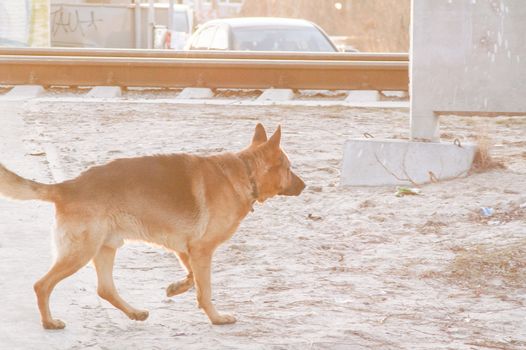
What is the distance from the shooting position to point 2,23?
32906mm

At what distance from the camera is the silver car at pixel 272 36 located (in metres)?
18.8

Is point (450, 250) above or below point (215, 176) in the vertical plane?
below

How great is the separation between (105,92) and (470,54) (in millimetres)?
7657

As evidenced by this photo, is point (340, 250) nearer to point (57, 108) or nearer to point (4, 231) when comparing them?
point (4, 231)

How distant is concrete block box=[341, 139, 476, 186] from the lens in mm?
9703

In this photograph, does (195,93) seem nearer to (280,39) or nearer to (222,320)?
(280,39)

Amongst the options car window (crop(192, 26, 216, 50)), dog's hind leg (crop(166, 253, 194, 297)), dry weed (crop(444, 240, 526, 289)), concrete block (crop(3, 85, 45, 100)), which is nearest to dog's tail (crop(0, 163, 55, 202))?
dog's hind leg (crop(166, 253, 194, 297))

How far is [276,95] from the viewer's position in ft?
52.1

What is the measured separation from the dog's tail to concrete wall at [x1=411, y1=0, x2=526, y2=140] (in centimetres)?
466

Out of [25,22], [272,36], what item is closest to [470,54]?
[272,36]

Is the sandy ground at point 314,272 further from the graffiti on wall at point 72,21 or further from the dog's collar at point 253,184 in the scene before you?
the graffiti on wall at point 72,21

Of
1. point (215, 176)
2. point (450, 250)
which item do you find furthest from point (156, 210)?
point (450, 250)

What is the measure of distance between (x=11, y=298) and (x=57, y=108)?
879 cm

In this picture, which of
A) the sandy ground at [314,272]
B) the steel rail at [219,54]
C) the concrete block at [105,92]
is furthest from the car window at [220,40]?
the sandy ground at [314,272]
